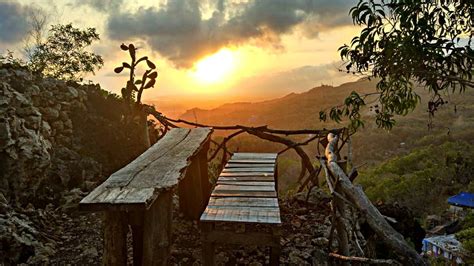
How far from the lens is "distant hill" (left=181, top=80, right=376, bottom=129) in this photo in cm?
3506

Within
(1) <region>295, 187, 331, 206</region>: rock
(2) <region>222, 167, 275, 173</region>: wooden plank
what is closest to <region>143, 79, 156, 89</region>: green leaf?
(2) <region>222, 167, 275, 173</region>: wooden plank

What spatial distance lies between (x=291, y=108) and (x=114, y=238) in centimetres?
4441

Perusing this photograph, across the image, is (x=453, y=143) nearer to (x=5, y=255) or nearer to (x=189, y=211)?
(x=189, y=211)

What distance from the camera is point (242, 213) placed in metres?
3.37

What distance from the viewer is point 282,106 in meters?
48.3

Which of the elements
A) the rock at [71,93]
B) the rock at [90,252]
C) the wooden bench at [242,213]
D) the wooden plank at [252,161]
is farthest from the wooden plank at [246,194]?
the rock at [71,93]

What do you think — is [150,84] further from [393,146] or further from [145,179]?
[393,146]

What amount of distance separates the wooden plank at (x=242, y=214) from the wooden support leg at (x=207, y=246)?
0.11 meters

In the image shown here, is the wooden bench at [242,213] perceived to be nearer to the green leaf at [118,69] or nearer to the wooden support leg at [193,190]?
the wooden support leg at [193,190]

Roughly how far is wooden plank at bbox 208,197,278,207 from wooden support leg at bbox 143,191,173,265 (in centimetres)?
67

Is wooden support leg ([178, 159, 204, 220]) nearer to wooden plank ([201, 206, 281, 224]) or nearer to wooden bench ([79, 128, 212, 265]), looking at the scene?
wooden bench ([79, 128, 212, 265])

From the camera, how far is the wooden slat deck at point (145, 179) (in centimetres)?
270

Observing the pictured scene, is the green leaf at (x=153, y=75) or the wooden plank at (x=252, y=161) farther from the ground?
the green leaf at (x=153, y=75)

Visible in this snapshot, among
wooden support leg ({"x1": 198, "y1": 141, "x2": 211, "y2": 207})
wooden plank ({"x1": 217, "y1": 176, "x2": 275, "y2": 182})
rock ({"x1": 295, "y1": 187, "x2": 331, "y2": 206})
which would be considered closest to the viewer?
wooden plank ({"x1": 217, "y1": 176, "x2": 275, "y2": 182})
